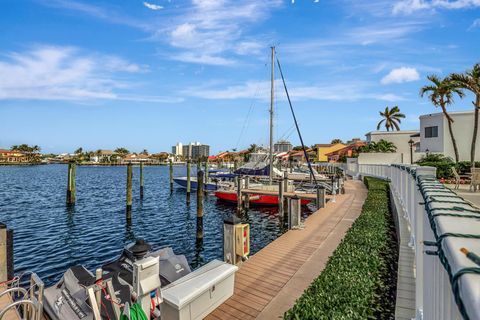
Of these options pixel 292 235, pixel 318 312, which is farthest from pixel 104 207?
pixel 318 312

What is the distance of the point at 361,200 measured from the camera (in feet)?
55.5

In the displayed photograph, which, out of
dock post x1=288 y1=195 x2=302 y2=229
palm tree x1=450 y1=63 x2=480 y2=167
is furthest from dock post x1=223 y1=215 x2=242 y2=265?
palm tree x1=450 y1=63 x2=480 y2=167

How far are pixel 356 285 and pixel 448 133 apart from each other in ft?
104

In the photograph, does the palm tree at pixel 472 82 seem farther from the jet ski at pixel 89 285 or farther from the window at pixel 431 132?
the jet ski at pixel 89 285

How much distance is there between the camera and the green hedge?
12.5 ft

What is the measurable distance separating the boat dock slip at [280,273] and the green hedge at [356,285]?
3.18 feet

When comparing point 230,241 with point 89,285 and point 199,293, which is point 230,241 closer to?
point 199,293

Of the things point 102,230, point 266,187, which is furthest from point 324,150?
point 102,230

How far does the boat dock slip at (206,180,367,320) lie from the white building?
25.0 meters

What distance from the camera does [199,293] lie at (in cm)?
487

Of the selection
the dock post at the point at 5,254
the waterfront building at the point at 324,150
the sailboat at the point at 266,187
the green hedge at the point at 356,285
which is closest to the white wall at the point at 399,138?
the sailboat at the point at 266,187

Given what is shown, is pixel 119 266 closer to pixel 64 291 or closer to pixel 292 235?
pixel 64 291

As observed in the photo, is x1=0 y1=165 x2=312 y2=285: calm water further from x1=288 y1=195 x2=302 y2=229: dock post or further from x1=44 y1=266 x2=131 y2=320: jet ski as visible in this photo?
x1=44 y1=266 x2=131 y2=320: jet ski

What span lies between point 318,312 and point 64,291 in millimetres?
4767
